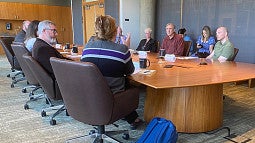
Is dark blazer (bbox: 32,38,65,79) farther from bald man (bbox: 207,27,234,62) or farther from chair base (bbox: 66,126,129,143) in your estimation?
bald man (bbox: 207,27,234,62)

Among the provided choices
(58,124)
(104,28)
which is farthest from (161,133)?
(58,124)

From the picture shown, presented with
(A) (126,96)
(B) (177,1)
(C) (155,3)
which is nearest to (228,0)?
(B) (177,1)

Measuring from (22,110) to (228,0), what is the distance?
4694 mm

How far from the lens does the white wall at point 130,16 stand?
7.08m

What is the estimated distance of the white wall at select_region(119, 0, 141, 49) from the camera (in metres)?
7.08

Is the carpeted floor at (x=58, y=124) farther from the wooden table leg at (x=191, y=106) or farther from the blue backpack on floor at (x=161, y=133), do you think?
the blue backpack on floor at (x=161, y=133)

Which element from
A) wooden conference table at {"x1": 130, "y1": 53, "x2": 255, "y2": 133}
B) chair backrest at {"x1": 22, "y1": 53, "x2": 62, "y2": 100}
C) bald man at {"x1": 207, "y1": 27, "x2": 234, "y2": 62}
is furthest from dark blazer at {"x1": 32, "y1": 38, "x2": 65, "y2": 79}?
bald man at {"x1": 207, "y1": 27, "x2": 234, "y2": 62}

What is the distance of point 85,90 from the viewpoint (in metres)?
1.73

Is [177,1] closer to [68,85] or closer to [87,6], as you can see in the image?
[87,6]

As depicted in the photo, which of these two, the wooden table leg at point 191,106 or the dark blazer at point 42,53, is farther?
the dark blazer at point 42,53

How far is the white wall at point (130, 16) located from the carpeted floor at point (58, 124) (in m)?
3.88

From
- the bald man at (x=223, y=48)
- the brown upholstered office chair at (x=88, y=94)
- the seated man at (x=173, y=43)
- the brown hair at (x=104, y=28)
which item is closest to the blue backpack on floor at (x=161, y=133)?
the brown upholstered office chair at (x=88, y=94)

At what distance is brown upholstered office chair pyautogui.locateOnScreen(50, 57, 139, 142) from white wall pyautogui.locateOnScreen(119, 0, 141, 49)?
536 centimetres

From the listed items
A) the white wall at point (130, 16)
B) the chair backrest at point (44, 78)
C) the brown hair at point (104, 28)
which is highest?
the white wall at point (130, 16)
